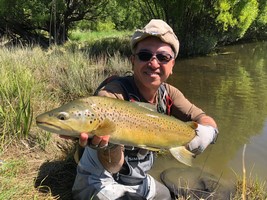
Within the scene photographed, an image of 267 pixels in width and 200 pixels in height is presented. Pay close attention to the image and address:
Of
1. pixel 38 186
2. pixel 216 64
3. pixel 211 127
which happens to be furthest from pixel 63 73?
pixel 216 64

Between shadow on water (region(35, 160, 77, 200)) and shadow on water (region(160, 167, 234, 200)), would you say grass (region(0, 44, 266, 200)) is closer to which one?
shadow on water (region(35, 160, 77, 200))

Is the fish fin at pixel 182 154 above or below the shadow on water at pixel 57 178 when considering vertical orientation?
above

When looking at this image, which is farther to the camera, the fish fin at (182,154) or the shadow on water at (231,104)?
the shadow on water at (231,104)

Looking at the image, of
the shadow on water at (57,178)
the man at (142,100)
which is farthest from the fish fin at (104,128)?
the shadow on water at (57,178)

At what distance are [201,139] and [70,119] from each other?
1447 millimetres

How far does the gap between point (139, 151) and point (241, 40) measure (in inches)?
1445

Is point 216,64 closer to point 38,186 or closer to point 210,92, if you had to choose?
point 210,92

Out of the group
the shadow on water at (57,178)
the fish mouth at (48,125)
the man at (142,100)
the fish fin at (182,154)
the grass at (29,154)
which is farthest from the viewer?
the shadow on water at (57,178)

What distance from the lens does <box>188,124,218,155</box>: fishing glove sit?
3384 millimetres

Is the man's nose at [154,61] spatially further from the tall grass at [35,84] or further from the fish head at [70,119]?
the tall grass at [35,84]

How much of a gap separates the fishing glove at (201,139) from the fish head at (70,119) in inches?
45.5

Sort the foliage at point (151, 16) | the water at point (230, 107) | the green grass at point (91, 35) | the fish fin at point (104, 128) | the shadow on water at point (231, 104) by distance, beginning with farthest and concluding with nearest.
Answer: the green grass at point (91, 35) < the foliage at point (151, 16) < the shadow on water at point (231, 104) < the water at point (230, 107) < the fish fin at point (104, 128)

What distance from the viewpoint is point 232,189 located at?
5078 mm

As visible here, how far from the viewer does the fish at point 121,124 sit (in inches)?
98.3
